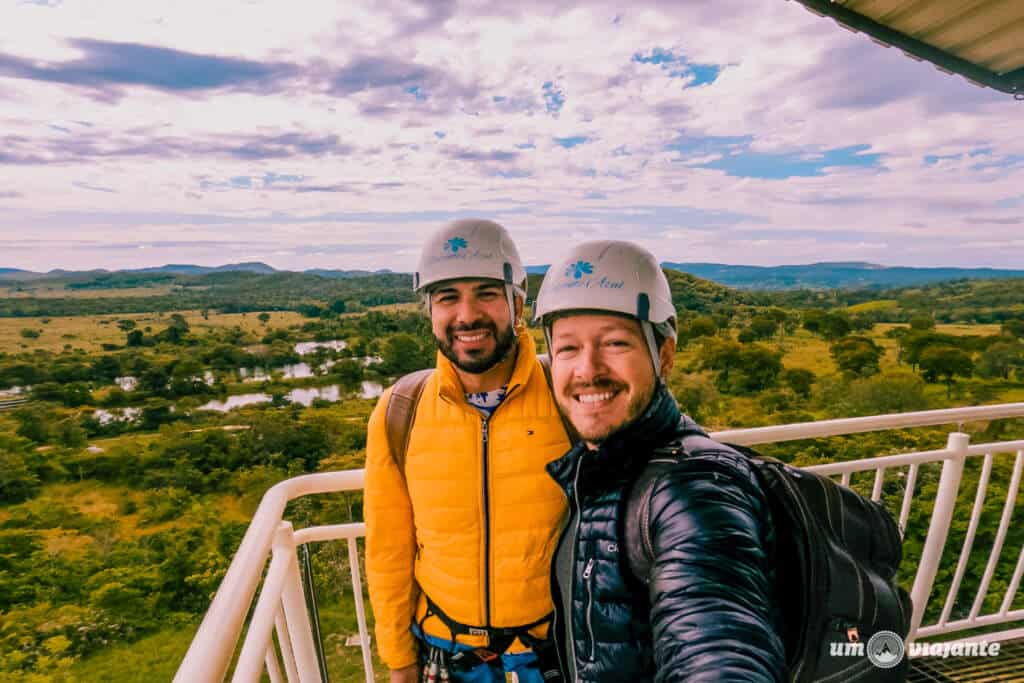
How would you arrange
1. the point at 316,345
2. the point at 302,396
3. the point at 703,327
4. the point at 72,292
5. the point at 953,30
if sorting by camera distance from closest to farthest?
the point at 953,30
the point at 703,327
the point at 302,396
the point at 316,345
the point at 72,292

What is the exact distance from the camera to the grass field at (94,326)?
182 ft

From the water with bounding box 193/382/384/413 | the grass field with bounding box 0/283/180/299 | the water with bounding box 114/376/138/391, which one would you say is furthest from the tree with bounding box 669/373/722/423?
the grass field with bounding box 0/283/180/299

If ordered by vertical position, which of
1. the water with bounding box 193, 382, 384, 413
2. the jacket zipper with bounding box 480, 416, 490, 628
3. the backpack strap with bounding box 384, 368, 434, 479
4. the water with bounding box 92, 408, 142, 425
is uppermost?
the backpack strap with bounding box 384, 368, 434, 479

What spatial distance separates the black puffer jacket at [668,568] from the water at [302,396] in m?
44.3

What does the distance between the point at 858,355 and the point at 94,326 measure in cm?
7725

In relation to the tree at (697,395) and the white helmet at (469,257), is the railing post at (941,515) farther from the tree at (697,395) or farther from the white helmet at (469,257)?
the tree at (697,395)

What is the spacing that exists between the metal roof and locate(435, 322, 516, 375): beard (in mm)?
1914

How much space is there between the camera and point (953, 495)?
2400 mm

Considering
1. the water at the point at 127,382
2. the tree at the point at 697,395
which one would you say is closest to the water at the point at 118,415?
the water at the point at 127,382

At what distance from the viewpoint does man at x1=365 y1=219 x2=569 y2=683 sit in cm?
155

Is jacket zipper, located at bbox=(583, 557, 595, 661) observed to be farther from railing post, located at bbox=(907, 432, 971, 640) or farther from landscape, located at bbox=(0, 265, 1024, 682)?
landscape, located at bbox=(0, 265, 1024, 682)

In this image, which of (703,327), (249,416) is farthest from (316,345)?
(703,327)

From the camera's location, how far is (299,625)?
5.25 feet

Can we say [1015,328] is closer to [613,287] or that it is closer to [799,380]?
[799,380]
